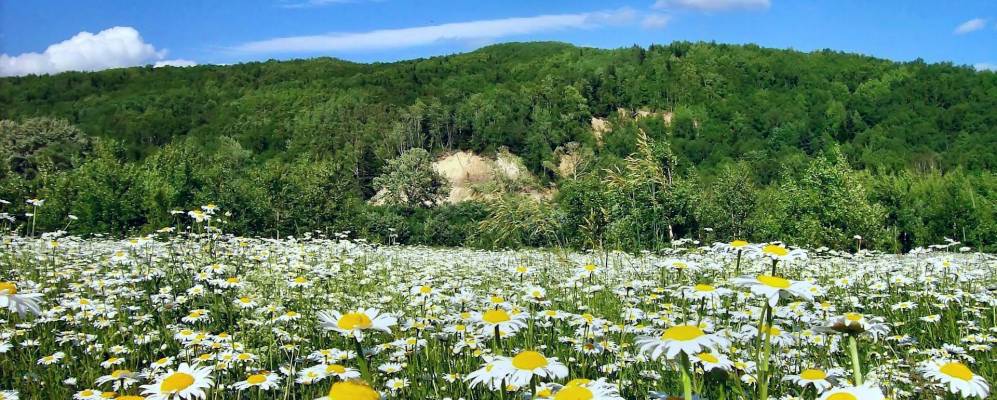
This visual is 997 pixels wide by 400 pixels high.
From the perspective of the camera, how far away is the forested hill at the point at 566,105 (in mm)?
92438

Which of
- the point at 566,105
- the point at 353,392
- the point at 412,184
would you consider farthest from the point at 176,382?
the point at 566,105

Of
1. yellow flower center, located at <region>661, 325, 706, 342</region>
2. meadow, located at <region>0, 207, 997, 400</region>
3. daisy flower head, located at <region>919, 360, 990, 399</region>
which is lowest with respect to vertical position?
meadow, located at <region>0, 207, 997, 400</region>

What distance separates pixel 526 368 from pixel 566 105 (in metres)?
115

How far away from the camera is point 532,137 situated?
102 m

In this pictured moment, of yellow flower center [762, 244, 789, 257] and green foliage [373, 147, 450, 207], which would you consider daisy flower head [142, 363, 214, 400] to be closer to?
yellow flower center [762, 244, 789, 257]

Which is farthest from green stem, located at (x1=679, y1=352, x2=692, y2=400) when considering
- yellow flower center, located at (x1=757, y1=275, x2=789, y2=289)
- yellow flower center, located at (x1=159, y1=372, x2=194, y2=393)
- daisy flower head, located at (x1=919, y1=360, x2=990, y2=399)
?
yellow flower center, located at (x1=159, y1=372, x2=194, y2=393)

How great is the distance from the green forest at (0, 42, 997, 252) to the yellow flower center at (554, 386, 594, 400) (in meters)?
24.4

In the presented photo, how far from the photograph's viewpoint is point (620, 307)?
16.6ft

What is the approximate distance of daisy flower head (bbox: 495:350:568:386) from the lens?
6.69 ft

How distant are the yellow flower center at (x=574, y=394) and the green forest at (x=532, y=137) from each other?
80.0 feet

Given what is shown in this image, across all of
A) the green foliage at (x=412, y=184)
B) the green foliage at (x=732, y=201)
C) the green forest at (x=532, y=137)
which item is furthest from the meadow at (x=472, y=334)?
the green foliage at (x=412, y=184)

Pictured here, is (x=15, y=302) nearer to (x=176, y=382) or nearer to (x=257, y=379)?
(x=176, y=382)

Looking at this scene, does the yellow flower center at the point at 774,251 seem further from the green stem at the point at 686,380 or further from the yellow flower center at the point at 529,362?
the yellow flower center at the point at 529,362

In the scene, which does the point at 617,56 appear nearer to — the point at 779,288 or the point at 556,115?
the point at 556,115
